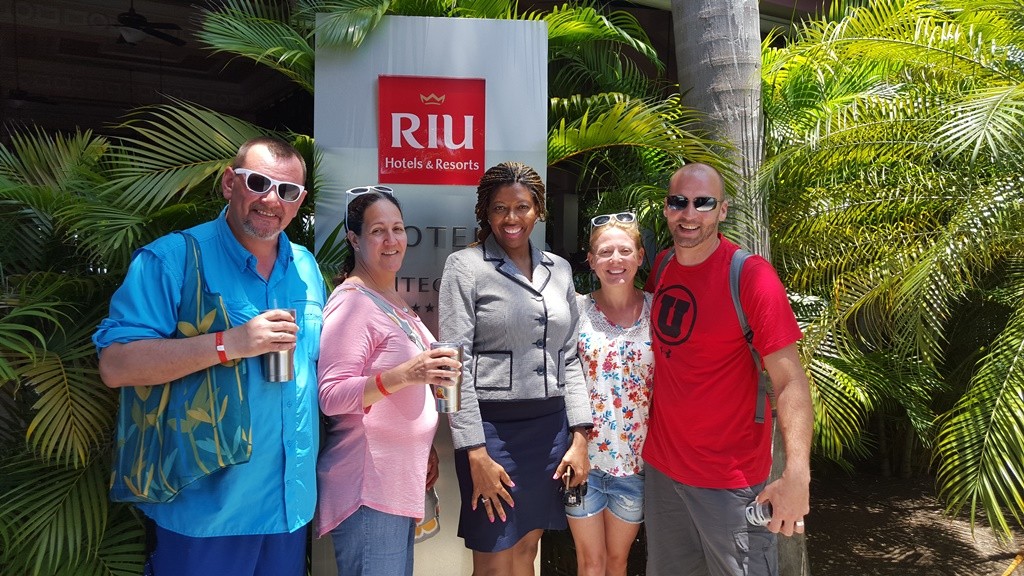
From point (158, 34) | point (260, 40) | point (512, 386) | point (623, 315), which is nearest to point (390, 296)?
point (512, 386)

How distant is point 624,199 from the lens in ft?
14.1

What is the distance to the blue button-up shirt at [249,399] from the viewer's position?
205 cm

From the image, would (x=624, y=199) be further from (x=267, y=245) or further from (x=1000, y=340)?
(x=267, y=245)

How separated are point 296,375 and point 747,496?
1.59 meters

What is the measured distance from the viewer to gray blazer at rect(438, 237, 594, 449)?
8.70 feet

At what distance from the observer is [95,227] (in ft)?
10.1

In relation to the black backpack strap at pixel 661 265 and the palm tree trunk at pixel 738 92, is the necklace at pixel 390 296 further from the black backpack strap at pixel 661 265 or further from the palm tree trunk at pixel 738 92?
the palm tree trunk at pixel 738 92

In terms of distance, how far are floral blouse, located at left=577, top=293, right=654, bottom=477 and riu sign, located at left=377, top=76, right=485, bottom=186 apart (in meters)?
1.09

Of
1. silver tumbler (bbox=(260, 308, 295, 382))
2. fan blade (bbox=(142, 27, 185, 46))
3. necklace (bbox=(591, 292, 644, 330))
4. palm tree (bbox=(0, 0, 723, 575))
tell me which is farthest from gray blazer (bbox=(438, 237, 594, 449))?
fan blade (bbox=(142, 27, 185, 46))

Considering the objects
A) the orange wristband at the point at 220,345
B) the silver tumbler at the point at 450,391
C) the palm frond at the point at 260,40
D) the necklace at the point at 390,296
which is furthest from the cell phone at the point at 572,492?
the palm frond at the point at 260,40

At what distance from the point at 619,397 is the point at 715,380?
0.40 meters

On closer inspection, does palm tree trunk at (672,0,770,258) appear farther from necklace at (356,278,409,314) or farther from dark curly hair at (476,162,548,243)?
necklace at (356,278,409,314)

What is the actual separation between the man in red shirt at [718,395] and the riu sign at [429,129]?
3.60 ft

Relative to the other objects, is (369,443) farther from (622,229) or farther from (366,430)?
(622,229)
